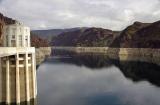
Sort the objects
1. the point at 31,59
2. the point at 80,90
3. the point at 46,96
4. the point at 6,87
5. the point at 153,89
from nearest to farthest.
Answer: the point at 6,87 < the point at 31,59 < the point at 46,96 < the point at 80,90 < the point at 153,89

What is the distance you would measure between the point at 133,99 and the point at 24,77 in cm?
2120

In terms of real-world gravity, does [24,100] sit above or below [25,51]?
below

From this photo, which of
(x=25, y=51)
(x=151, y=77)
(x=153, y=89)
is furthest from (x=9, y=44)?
(x=151, y=77)

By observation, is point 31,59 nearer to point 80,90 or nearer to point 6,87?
point 6,87

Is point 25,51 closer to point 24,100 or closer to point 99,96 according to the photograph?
point 24,100

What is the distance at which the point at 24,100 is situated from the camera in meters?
42.5

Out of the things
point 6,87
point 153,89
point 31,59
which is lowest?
point 153,89

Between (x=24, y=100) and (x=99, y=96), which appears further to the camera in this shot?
(x=99, y=96)

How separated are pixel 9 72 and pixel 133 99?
76.3 feet

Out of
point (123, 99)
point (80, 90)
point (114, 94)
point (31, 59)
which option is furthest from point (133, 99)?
point (31, 59)

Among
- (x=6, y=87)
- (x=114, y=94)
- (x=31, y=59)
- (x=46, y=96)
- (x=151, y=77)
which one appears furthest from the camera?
(x=151, y=77)

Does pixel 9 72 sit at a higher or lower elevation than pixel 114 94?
higher

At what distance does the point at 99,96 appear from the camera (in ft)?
189

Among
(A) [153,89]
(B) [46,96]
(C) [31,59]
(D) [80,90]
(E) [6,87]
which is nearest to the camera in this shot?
(E) [6,87]
